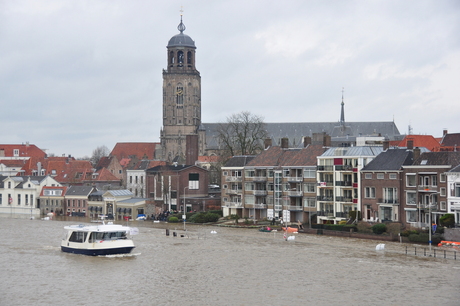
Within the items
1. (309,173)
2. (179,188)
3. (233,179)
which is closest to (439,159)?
(309,173)

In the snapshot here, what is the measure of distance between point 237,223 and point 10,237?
101ft

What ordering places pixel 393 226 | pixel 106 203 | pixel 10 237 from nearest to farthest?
pixel 393 226 < pixel 10 237 < pixel 106 203

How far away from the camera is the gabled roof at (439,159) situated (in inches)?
2916

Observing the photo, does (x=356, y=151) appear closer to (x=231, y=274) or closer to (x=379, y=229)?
(x=379, y=229)

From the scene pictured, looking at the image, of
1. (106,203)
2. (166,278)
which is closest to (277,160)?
(106,203)

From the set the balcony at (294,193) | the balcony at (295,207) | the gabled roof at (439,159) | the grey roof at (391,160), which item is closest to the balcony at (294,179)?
the balcony at (294,193)

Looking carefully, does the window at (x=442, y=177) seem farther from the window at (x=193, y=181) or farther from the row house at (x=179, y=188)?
the window at (x=193, y=181)

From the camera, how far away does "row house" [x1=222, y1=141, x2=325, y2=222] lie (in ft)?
305

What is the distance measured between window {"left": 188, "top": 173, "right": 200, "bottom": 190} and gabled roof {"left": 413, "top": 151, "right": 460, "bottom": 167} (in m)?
48.0

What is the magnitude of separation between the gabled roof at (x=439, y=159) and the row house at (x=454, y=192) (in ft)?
6.03

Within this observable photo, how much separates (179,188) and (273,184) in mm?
22955

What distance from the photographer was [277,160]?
99.3 metres

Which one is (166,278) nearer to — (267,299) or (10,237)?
(267,299)

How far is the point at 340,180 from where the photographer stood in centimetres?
8694
